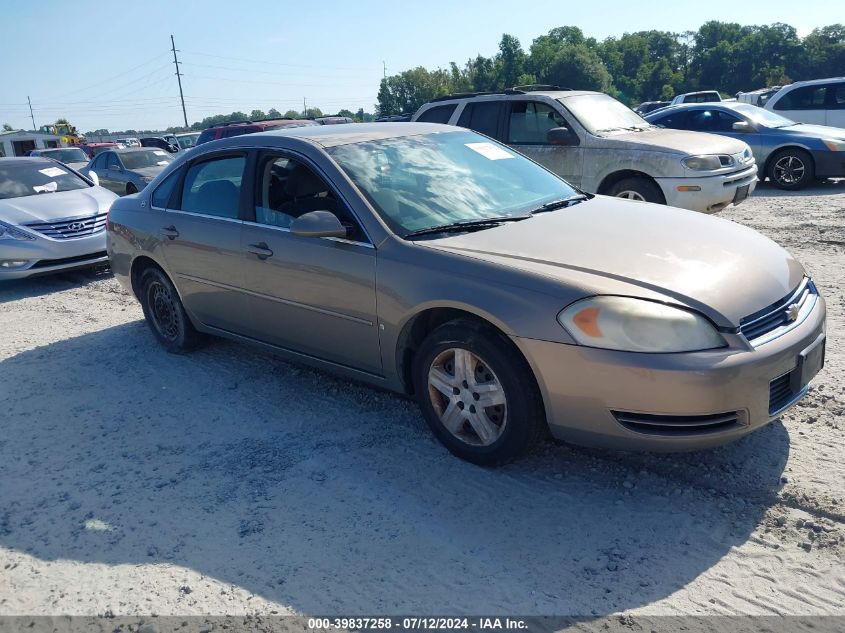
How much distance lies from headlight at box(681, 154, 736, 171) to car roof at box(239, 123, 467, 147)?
4290 millimetres

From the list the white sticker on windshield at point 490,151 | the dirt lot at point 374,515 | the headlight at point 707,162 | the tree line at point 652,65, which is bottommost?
the dirt lot at point 374,515

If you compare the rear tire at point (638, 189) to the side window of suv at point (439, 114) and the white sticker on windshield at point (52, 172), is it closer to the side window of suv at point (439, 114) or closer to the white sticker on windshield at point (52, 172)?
the side window of suv at point (439, 114)

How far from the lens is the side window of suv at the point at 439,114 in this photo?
9.56 meters

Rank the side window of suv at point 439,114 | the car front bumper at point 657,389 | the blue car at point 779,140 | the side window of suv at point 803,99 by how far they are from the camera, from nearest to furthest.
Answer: the car front bumper at point 657,389 < the side window of suv at point 439,114 < the blue car at point 779,140 < the side window of suv at point 803,99

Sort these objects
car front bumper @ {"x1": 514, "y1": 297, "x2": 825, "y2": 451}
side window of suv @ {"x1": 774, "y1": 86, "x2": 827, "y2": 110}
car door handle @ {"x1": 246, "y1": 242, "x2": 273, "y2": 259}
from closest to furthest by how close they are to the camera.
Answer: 1. car front bumper @ {"x1": 514, "y1": 297, "x2": 825, "y2": 451}
2. car door handle @ {"x1": 246, "y1": 242, "x2": 273, "y2": 259}
3. side window of suv @ {"x1": 774, "y1": 86, "x2": 827, "y2": 110}

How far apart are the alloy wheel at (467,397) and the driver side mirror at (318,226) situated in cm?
90

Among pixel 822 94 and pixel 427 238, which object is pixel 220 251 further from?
pixel 822 94

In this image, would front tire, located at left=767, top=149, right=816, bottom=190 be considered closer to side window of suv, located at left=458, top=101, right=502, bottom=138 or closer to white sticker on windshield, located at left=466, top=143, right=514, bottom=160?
side window of suv, located at left=458, top=101, right=502, bottom=138

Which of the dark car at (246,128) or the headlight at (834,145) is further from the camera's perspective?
the dark car at (246,128)

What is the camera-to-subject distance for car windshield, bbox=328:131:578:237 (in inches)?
156

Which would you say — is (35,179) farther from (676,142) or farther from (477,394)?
(477,394)

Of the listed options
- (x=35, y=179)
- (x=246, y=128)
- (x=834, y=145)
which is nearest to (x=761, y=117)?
(x=834, y=145)

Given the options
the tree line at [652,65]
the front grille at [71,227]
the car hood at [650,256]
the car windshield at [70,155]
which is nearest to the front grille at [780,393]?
the car hood at [650,256]

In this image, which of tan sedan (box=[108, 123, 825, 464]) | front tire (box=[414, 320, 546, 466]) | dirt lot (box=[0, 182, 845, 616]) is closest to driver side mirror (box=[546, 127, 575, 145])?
tan sedan (box=[108, 123, 825, 464])
